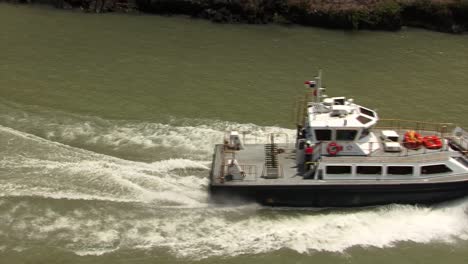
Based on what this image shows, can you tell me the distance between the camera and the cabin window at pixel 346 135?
19047 mm

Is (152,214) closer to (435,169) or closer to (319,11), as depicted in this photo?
(435,169)

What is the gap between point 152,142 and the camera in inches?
931

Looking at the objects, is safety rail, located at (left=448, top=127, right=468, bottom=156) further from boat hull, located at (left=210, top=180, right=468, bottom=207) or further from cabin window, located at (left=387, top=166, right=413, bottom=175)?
cabin window, located at (left=387, top=166, right=413, bottom=175)

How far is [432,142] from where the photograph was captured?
1998 centimetres

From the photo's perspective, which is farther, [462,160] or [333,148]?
[462,160]

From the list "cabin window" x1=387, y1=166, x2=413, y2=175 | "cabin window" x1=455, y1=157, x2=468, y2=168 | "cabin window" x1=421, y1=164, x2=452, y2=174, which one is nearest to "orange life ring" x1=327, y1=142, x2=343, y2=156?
"cabin window" x1=387, y1=166, x2=413, y2=175

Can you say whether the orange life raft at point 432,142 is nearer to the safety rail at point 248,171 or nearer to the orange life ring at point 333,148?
the orange life ring at point 333,148

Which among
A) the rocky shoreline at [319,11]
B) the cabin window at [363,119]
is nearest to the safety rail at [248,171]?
the cabin window at [363,119]

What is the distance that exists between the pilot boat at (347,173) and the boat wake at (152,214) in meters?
0.44

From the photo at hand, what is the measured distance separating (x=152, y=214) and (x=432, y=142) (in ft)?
33.9

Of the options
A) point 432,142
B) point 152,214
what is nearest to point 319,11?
point 432,142

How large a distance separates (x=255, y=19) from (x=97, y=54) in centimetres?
1477

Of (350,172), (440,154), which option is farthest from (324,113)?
(440,154)

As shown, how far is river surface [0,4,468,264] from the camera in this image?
57.9 ft
